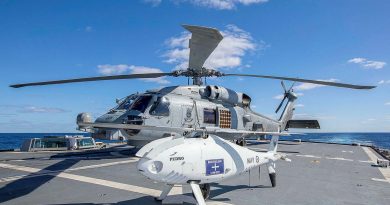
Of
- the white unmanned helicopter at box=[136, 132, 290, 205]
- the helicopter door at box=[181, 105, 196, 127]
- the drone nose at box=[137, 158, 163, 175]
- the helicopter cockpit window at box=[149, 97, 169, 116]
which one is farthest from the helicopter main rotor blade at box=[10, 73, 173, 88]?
the drone nose at box=[137, 158, 163, 175]

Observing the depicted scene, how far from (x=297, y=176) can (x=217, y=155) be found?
687 cm

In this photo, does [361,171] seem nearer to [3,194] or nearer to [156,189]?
[156,189]

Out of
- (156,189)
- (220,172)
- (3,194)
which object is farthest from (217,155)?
(3,194)

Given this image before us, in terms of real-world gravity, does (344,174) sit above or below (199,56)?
below

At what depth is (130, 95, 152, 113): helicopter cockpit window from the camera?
53.0 ft

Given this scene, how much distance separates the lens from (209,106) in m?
18.5

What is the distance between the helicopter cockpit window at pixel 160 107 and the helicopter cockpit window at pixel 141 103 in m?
0.44

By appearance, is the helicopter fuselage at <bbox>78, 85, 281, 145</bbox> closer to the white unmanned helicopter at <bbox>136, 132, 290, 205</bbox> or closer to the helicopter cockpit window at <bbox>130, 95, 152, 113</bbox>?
the helicopter cockpit window at <bbox>130, 95, 152, 113</bbox>

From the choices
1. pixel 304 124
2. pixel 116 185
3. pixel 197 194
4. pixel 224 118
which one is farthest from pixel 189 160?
pixel 304 124

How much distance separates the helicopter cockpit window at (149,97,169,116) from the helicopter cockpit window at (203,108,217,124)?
285 centimetres

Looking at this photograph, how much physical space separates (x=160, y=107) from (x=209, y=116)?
3.62m

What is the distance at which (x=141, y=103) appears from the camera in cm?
1638

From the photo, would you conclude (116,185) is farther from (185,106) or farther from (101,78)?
(185,106)

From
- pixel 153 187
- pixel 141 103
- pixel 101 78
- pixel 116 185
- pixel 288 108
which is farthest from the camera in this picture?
pixel 288 108
